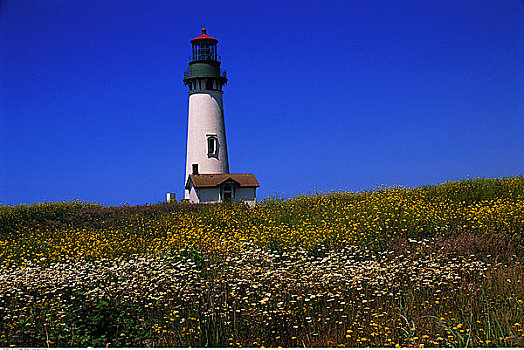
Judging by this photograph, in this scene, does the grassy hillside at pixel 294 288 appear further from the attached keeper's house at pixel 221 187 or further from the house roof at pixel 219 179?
the house roof at pixel 219 179

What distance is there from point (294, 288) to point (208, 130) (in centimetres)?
2566

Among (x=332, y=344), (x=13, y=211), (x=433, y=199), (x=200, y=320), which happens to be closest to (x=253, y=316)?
(x=200, y=320)

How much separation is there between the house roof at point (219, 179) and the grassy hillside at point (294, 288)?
1751 cm

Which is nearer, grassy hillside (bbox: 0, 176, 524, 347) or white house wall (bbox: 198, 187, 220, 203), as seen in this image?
grassy hillside (bbox: 0, 176, 524, 347)

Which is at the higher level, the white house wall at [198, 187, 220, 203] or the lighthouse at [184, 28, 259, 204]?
the lighthouse at [184, 28, 259, 204]

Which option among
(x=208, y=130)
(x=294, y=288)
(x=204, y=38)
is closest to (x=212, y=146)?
(x=208, y=130)

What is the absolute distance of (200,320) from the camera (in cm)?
643

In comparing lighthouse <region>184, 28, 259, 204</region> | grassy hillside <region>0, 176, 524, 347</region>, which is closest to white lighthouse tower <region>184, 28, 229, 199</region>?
lighthouse <region>184, 28, 259, 204</region>

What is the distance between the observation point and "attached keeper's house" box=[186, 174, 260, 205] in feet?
99.5

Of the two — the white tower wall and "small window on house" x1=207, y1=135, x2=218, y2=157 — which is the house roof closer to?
the white tower wall

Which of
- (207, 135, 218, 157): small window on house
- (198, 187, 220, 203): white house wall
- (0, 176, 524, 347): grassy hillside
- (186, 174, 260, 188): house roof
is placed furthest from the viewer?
(207, 135, 218, 157): small window on house

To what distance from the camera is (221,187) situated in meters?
31.4

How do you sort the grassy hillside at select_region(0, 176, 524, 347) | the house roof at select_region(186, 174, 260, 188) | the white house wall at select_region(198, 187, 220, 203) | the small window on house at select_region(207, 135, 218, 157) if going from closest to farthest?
the grassy hillside at select_region(0, 176, 524, 347), the white house wall at select_region(198, 187, 220, 203), the house roof at select_region(186, 174, 260, 188), the small window on house at select_region(207, 135, 218, 157)

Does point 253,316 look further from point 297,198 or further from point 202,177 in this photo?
point 202,177
